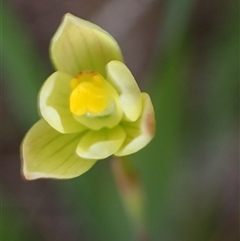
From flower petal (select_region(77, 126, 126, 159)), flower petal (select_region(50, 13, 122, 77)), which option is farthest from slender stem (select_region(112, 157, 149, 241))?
flower petal (select_region(50, 13, 122, 77))

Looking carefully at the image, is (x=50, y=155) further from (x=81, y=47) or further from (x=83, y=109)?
(x=81, y=47)

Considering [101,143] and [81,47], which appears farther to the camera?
[81,47]

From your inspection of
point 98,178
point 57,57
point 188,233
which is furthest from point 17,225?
point 57,57

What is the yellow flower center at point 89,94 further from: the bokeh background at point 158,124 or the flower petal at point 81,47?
the bokeh background at point 158,124

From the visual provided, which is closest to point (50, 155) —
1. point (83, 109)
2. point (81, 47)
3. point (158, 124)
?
point (83, 109)

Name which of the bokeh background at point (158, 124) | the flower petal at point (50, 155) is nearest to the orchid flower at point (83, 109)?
the flower petal at point (50, 155)

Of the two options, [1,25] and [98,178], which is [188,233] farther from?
[1,25]

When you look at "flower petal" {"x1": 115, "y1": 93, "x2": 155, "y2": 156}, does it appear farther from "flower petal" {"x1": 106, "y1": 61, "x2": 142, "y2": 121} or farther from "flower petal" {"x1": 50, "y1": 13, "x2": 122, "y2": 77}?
"flower petal" {"x1": 50, "y1": 13, "x2": 122, "y2": 77}
